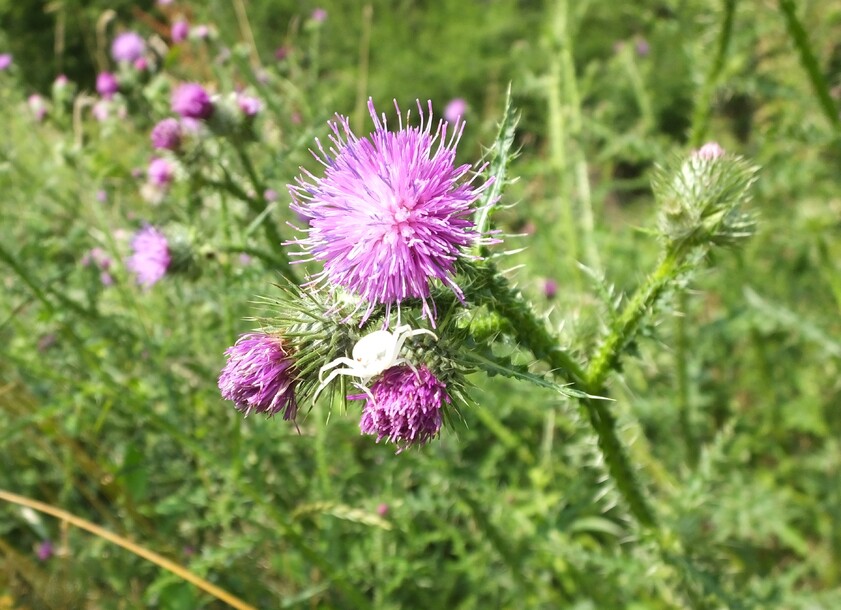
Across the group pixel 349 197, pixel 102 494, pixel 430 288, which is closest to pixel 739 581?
pixel 430 288

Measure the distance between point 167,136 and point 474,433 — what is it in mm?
1814

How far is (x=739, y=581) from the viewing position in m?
3.32

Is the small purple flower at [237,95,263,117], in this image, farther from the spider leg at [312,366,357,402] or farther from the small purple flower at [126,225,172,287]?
the spider leg at [312,366,357,402]

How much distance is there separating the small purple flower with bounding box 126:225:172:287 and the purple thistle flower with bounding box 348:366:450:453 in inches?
57.7

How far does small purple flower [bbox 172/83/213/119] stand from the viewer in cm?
251

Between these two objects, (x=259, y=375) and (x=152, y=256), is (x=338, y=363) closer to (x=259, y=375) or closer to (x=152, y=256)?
(x=259, y=375)

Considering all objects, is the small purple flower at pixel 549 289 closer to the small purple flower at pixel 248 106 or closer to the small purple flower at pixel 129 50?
the small purple flower at pixel 248 106

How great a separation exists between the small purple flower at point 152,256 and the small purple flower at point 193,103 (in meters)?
0.47

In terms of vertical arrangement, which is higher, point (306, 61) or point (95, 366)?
point (306, 61)

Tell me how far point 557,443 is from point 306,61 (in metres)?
3.53

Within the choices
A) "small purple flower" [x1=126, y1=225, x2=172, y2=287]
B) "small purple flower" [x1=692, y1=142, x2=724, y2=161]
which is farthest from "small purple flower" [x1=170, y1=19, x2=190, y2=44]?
"small purple flower" [x1=692, y1=142, x2=724, y2=161]

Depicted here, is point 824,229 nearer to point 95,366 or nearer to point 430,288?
point 430,288

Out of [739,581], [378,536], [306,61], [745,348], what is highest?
[306,61]

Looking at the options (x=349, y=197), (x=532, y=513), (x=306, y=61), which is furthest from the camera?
(x=306, y=61)
